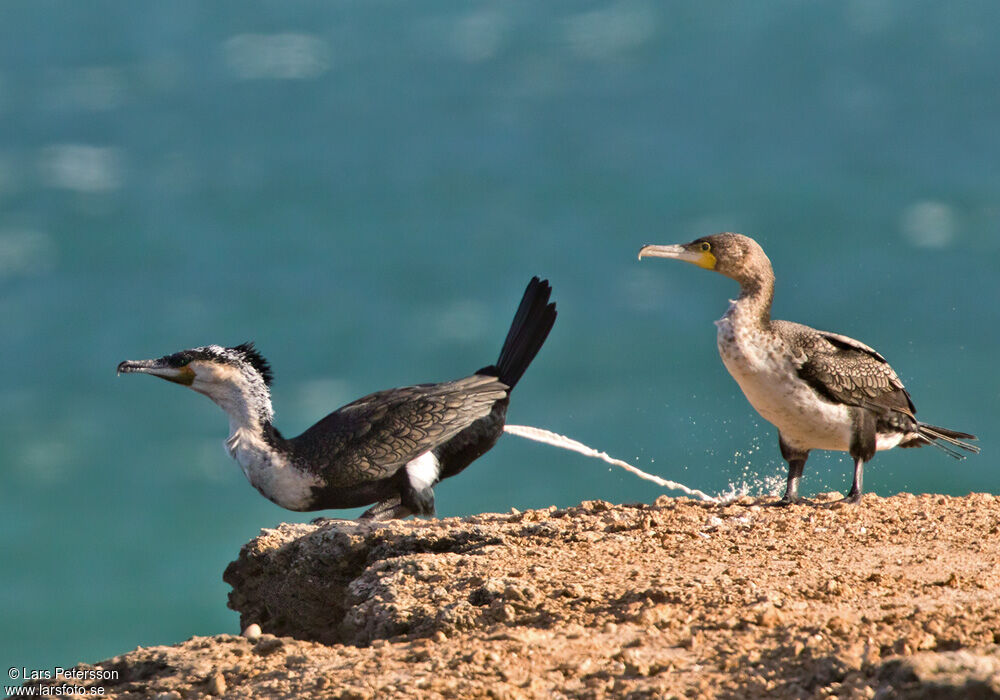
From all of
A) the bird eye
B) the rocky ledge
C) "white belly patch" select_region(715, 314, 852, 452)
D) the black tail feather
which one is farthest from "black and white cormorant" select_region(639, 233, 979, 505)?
the bird eye

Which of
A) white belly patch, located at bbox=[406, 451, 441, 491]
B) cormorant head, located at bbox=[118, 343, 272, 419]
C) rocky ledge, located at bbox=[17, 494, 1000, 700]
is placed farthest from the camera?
cormorant head, located at bbox=[118, 343, 272, 419]

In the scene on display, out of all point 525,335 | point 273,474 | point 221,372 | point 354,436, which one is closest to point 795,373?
point 525,335

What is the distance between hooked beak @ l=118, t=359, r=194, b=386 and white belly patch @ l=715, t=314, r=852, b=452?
138 inches

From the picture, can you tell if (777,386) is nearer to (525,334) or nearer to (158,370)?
(525,334)

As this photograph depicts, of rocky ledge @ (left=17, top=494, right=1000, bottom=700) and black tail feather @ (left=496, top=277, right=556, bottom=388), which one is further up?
black tail feather @ (left=496, top=277, right=556, bottom=388)

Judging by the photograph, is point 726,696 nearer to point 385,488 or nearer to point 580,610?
point 580,610

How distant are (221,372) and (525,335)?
209 centimetres

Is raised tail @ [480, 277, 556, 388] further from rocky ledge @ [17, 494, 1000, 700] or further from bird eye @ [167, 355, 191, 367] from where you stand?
bird eye @ [167, 355, 191, 367]

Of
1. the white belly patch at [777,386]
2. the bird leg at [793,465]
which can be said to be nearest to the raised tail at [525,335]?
the white belly patch at [777,386]

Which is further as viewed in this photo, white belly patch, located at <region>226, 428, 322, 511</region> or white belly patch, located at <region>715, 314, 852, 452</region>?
white belly patch, located at <region>226, 428, 322, 511</region>

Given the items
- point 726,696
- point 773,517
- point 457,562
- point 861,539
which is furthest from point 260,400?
point 726,696

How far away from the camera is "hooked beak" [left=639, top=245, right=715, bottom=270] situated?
771 cm

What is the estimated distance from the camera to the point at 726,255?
7.64 metres

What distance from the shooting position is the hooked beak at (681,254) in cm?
771
